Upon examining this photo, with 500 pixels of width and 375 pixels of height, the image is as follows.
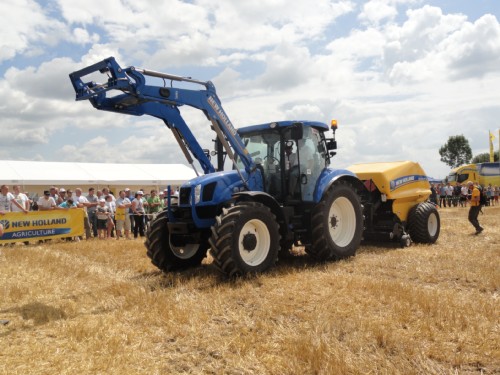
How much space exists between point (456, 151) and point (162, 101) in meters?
64.7

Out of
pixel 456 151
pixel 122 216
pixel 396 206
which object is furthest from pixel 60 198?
pixel 456 151

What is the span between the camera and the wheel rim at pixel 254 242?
273 inches

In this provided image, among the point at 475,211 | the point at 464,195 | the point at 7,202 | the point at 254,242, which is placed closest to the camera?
the point at 254,242

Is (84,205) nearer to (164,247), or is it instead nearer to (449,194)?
(164,247)

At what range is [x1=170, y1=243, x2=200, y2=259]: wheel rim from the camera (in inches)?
309

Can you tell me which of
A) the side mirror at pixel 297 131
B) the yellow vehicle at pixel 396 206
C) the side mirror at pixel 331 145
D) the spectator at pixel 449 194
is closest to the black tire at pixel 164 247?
the side mirror at pixel 297 131

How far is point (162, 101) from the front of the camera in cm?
→ 661

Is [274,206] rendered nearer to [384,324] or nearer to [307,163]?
[307,163]

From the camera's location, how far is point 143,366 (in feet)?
12.4

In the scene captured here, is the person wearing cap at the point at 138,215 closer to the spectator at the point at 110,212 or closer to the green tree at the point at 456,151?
the spectator at the point at 110,212

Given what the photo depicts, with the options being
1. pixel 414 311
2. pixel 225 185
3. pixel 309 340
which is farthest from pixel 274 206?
pixel 309 340

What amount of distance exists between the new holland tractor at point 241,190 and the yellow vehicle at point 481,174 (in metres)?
31.7

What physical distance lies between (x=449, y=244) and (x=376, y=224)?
169cm

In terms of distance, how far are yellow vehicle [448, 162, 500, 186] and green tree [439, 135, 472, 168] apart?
2811 centimetres
